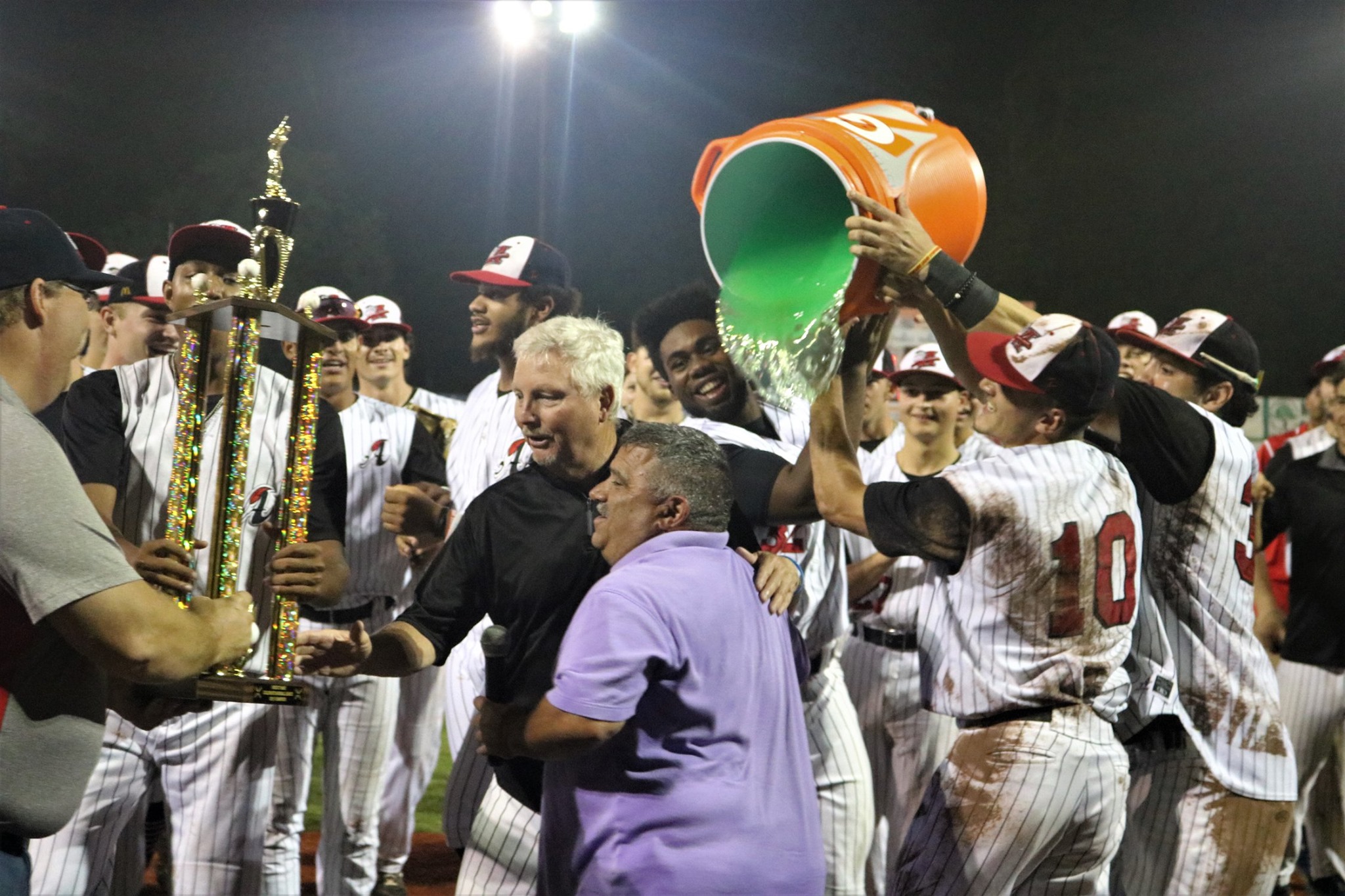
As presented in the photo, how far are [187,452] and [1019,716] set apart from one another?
7.09ft

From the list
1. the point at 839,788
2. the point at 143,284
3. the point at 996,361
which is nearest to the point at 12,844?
the point at 996,361

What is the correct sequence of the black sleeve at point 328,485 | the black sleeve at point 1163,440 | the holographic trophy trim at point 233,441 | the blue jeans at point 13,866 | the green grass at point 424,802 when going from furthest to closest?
the green grass at point 424,802, the black sleeve at point 328,485, the black sleeve at point 1163,440, the holographic trophy trim at point 233,441, the blue jeans at point 13,866

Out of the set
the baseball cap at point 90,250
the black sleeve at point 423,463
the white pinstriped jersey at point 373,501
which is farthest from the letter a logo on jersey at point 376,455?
the baseball cap at point 90,250

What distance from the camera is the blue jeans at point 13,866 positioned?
236 cm

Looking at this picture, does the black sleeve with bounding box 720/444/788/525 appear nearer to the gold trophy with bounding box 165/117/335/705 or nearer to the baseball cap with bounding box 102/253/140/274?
the gold trophy with bounding box 165/117/335/705

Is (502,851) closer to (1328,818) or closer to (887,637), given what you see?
(887,637)

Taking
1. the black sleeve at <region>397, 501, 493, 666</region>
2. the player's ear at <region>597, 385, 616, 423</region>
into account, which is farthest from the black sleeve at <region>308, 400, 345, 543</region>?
the player's ear at <region>597, 385, 616, 423</region>

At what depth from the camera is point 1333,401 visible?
6172 millimetres

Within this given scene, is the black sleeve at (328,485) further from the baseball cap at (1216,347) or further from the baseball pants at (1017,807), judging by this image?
the baseball cap at (1216,347)

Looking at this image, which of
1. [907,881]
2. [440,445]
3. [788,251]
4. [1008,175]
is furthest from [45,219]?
[1008,175]

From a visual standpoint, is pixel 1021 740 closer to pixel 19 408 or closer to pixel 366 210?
pixel 19 408

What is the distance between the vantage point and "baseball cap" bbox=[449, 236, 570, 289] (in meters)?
5.27

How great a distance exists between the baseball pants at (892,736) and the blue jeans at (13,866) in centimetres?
375

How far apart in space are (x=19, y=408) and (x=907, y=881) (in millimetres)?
2365
